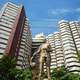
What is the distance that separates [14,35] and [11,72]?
21355 mm

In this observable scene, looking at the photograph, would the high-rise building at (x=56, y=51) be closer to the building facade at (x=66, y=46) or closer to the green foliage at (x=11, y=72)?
the building facade at (x=66, y=46)

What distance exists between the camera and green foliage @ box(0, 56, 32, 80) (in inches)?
913

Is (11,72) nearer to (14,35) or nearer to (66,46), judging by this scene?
(14,35)

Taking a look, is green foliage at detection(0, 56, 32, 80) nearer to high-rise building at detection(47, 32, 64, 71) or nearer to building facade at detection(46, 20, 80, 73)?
building facade at detection(46, 20, 80, 73)

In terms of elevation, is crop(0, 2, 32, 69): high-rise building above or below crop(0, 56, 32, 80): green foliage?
above

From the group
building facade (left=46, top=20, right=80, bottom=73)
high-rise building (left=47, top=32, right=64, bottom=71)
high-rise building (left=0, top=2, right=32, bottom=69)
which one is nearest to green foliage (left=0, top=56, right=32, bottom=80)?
high-rise building (left=0, top=2, right=32, bottom=69)

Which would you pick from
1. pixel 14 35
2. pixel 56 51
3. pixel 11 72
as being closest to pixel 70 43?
pixel 56 51

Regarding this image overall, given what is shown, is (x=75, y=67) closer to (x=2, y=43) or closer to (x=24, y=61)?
(x=24, y=61)

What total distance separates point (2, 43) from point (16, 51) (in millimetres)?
3441

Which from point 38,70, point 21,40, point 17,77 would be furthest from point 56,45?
point 38,70

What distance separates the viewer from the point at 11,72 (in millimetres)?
24703

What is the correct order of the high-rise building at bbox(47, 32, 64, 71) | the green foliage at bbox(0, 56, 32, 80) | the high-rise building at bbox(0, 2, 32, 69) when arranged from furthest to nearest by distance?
the high-rise building at bbox(47, 32, 64, 71) → the high-rise building at bbox(0, 2, 32, 69) → the green foliage at bbox(0, 56, 32, 80)

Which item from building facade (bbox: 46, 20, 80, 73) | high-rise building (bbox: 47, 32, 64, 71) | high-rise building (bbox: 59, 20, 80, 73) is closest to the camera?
high-rise building (bbox: 59, 20, 80, 73)

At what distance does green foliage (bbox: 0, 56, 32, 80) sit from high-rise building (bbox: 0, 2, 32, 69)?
35.8 ft
